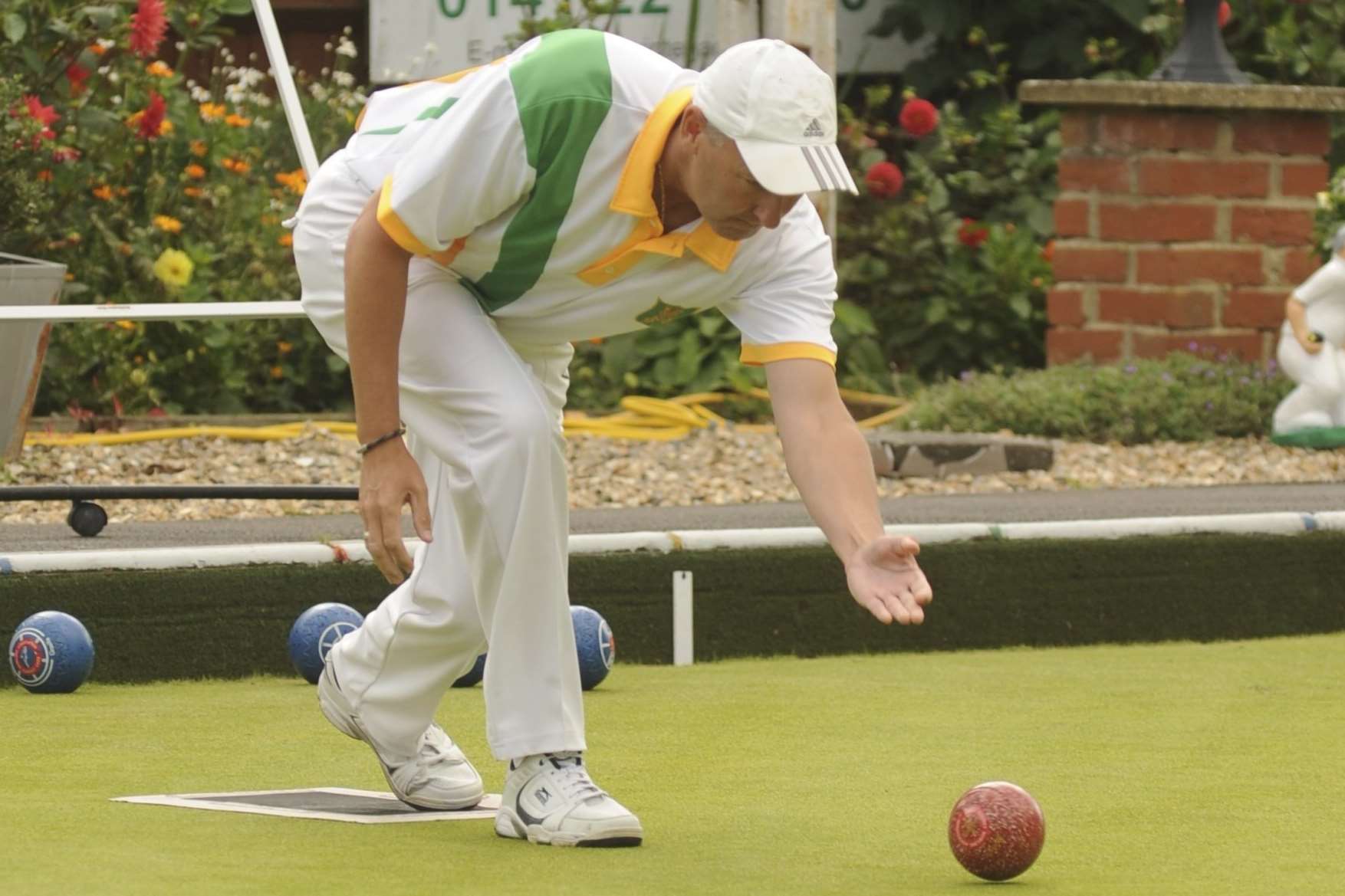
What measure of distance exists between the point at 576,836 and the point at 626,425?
5008 millimetres

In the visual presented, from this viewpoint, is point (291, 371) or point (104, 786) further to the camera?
point (291, 371)

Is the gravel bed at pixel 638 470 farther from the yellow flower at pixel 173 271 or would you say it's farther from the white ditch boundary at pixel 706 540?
the white ditch boundary at pixel 706 540

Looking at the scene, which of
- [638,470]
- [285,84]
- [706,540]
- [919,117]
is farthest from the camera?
[919,117]

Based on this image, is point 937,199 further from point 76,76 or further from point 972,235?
point 76,76

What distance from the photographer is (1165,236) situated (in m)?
8.59

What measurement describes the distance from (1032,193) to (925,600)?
6982mm

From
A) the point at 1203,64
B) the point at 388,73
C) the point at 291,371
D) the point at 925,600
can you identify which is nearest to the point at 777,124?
the point at 925,600

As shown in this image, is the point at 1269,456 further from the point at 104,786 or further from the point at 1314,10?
the point at 104,786

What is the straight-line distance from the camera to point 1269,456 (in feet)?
25.3

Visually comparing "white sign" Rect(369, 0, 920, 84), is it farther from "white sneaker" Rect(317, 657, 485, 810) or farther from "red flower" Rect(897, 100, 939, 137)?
"white sneaker" Rect(317, 657, 485, 810)

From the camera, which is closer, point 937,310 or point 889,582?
point 889,582

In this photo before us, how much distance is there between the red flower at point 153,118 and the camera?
7.72m

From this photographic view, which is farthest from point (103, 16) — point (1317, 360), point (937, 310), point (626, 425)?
point (1317, 360)

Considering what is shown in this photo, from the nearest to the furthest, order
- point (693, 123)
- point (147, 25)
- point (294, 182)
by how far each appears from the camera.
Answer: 1. point (693, 123)
2. point (147, 25)
3. point (294, 182)
